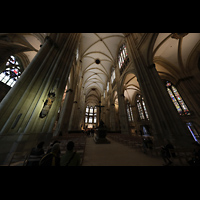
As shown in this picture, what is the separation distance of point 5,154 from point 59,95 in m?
4.21

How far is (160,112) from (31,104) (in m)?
8.61

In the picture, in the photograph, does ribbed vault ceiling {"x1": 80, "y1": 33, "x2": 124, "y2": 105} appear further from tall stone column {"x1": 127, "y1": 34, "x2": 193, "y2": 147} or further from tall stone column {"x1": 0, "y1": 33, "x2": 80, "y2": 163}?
tall stone column {"x1": 0, "y1": 33, "x2": 80, "y2": 163}

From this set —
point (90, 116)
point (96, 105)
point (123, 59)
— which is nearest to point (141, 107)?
point (123, 59)

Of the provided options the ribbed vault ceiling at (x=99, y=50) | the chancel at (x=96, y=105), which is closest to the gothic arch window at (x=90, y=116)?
the ribbed vault ceiling at (x=99, y=50)

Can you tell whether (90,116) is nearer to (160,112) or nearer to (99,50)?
(99,50)

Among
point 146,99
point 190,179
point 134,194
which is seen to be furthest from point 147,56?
point 134,194

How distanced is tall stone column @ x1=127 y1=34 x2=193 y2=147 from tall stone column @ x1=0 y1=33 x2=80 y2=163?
738 cm

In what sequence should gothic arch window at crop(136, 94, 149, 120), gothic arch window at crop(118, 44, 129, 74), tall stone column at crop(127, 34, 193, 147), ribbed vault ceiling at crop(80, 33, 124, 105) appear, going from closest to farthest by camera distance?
tall stone column at crop(127, 34, 193, 147)
gothic arch window at crop(118, 44, 129, 74)
ribbed vault ceiling at crop(80, 33, 124, 105)
gothic arch window at crop(136, 94, 149, 120)

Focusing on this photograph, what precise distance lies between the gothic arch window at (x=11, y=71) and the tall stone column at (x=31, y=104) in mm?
9267

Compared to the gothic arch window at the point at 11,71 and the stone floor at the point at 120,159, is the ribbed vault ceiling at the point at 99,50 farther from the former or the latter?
the stone floor at the point at 120,159

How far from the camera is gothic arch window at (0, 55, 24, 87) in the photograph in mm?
9594

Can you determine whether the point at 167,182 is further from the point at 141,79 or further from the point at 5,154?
the point at 141,79

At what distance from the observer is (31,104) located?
164 inches

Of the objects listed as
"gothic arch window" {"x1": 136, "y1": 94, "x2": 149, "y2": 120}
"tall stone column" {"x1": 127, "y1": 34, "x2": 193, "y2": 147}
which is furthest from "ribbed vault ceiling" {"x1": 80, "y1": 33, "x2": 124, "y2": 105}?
"gothic arch window" {"x1": 136, "y1": 94, "x2": 149, "y2": 120}
